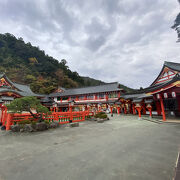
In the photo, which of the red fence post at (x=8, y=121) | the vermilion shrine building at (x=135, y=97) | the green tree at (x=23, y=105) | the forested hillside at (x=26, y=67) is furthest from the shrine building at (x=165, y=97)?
the forested hillside at (x=26, y=67)

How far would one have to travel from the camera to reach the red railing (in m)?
7.57

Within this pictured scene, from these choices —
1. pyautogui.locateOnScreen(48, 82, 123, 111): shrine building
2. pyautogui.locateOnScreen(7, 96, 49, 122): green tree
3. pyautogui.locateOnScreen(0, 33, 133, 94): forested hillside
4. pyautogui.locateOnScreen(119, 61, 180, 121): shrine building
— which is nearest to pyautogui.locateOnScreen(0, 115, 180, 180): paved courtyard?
pyautogui.locateOnScreen(7, 96, 49, 122): green tree

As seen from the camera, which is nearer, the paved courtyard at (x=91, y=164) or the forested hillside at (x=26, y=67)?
the paved courtyard at (x=91, y=164)

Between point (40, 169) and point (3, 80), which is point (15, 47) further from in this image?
point (40, 169)

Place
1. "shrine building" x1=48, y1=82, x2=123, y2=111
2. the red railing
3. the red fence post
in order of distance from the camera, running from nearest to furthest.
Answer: the red fence post, the red railing, "shrine building" x1=48, y1=82, x2=123, y2=111

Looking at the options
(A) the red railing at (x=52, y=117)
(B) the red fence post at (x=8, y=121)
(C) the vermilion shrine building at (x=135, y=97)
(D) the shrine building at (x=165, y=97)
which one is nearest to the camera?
(B) the red fence post at (x=8, y=121)

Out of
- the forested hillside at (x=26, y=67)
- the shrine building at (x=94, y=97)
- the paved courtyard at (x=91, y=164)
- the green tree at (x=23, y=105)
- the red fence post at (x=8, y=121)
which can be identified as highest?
the forested hillside at (x=26, y=67)

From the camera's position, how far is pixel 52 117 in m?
9.43

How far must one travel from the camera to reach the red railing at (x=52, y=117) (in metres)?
7.57

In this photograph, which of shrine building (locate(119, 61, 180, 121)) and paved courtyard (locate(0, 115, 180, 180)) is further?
shrine building (locate(119, 61, 180, 121))

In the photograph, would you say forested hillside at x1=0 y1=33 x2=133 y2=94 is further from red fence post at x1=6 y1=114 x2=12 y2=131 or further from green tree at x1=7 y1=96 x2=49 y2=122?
green tree at x1=7 y1=96 x2=49 y2=122

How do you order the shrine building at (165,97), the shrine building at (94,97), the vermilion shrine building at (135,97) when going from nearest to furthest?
the shrine building at (165,97) → the vermilion shrine building at (135,97) → the shrine building at (94,97)

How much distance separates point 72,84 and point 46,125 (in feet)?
149

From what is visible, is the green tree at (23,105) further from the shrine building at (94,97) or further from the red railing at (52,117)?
the shrine building at (94,97)
